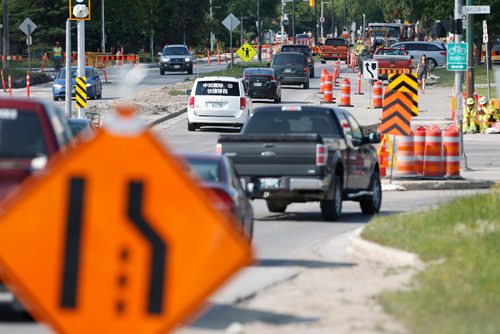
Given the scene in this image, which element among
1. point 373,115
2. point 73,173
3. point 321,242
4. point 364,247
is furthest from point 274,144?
point 373,115

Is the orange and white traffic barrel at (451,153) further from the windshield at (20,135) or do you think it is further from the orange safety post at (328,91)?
the orange safety post at (328,91)

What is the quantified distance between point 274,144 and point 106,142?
13898mm

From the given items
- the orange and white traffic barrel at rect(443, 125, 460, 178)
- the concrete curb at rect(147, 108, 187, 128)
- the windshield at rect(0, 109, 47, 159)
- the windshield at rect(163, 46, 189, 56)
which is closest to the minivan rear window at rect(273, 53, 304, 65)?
the concrete curb at rect(147, 108, 187, 128)

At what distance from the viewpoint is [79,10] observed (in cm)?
3603

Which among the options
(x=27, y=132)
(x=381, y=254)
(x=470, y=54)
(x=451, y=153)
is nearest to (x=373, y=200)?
(x=451, y=153)

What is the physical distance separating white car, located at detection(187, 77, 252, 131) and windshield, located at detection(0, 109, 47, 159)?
29626mm

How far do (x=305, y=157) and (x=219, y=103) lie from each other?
21.7 m

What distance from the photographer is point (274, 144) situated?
20.0 meters

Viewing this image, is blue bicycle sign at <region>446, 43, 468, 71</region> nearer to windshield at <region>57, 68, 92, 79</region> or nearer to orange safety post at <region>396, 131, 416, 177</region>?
orange safety post at <region>396, 131, 416, 177</region>

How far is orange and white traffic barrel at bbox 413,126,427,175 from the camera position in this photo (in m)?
27.5

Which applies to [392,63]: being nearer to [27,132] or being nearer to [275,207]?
[275,207]

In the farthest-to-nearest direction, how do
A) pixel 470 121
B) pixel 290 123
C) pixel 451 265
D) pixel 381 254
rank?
1. pixel 470 121
2. pixel 290 123
3. pixel 381 254
4. pixel 451 265

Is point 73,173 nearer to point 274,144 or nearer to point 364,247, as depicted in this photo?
point 364,247

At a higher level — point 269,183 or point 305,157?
point 305,157
